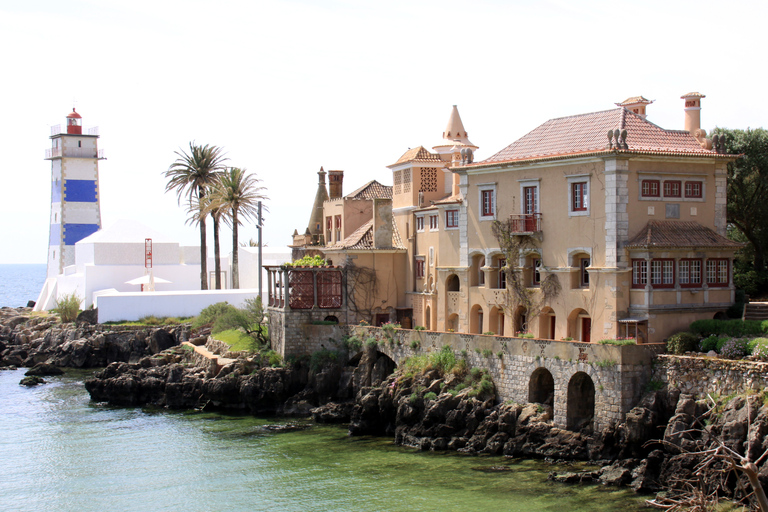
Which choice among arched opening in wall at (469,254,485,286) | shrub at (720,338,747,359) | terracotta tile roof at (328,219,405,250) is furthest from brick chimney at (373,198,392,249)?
shrub at (720,338,747,359)

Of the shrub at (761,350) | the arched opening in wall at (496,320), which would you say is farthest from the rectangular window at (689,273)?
the arched opening in wall at (496,320)

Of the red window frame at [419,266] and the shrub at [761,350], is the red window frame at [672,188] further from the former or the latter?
the red window frame at [419,266]

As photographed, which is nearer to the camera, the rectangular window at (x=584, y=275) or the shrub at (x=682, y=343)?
the shrub at (x=682, y=343)

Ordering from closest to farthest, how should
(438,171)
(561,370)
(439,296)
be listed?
(561,370)
(439,296)
(438,171)

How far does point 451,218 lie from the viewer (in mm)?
48375

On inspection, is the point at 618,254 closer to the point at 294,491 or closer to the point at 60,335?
the point at 294,491

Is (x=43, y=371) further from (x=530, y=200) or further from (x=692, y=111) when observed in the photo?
(x=692, y=111)

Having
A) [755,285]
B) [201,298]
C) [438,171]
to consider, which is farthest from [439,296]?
[201,298]

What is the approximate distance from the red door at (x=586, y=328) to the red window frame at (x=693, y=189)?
721cm

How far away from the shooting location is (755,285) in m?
46.9

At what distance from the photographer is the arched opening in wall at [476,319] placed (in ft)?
154

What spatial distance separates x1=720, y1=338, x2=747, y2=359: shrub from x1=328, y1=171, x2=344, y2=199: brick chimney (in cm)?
3558

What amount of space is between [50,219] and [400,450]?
61.3 m

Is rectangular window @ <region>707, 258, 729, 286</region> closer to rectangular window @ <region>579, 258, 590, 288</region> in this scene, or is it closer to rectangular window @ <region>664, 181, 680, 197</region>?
rectangular window @ <region>664, 181, 680, 197</region>
